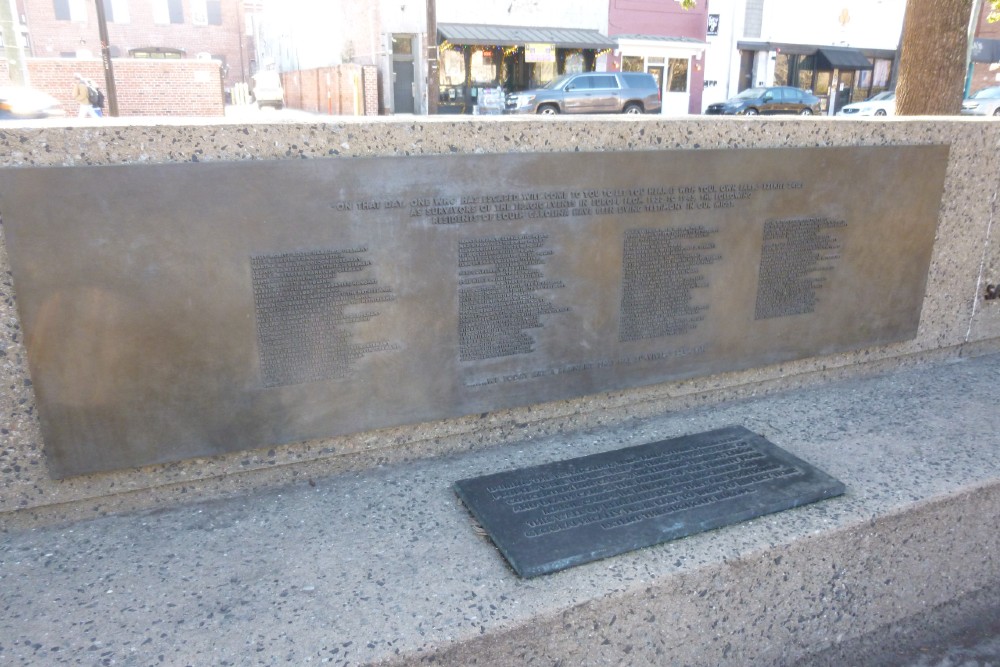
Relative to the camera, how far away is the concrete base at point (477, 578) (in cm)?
207

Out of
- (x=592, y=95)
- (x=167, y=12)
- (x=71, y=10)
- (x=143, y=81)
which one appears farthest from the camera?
(x=167, y=12)

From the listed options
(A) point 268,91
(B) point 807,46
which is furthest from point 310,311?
(A) point 268,91

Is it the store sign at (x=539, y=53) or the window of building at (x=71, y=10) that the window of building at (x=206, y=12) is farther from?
the store sign at (x=539, y=53)

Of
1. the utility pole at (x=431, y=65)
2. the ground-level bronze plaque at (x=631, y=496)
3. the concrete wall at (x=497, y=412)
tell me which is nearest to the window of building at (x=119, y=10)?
the utility pole at (x=431, y=65)

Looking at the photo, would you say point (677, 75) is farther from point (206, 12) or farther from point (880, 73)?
point (206, 12)

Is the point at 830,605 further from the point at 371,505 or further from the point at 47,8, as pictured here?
the point at 47,8

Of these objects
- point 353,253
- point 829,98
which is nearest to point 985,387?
point 353,253

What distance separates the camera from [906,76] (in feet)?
17.0

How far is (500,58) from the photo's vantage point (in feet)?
94.7

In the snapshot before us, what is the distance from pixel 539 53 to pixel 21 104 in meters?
19.7

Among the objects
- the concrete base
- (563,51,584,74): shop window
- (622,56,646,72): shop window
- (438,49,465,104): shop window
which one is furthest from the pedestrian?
(622,56,646,72): shop window

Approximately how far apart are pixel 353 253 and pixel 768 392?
89.8 inches

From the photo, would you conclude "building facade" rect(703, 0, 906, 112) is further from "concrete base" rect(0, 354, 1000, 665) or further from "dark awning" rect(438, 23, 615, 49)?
"concrete base" rect(0, 354, 1000, 665)

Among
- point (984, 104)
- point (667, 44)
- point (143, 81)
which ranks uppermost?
point (667, 44)
